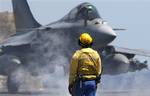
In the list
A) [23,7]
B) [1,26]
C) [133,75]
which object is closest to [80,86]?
[133,75]

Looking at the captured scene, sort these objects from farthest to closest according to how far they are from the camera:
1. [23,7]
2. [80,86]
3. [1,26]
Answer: [1,26] → [23,7] → [80,86]

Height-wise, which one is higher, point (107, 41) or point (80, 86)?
point (80, 86)

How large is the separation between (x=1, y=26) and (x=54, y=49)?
28059 millimetres

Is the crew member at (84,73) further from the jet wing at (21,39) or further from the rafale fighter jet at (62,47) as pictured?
the jet wing at (21,39)

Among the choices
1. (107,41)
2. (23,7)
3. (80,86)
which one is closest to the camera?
(80,86)

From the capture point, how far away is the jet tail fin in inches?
1405

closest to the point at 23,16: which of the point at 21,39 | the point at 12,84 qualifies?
the point at 21,39

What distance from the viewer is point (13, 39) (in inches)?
1344

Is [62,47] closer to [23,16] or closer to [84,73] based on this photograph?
[23,16]

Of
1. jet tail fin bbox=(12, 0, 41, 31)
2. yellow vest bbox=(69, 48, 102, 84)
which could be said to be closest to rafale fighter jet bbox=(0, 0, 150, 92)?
jet tail fin bbox=(12, 0, 41, 31)

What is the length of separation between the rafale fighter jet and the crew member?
12.7 meters

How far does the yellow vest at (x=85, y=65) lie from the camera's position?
45.9 ft

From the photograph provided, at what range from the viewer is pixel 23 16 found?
37062mm

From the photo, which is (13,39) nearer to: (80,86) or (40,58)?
(40,58)
